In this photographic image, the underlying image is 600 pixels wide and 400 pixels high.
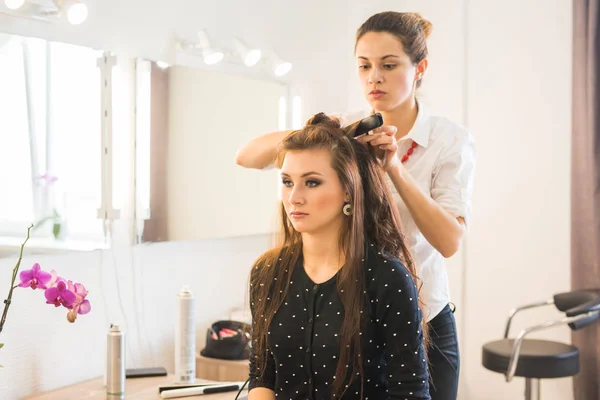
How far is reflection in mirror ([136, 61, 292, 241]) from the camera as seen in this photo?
2070 millimetres

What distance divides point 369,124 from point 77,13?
926 millimetres

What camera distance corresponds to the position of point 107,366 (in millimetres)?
1777

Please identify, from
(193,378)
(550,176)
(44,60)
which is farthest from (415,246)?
(550,176)

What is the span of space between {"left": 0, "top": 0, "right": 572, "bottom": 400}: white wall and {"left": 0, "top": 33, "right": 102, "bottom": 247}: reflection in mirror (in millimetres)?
679

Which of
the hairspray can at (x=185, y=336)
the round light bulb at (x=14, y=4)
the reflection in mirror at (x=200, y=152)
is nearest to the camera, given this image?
the round light bulb at (x=14, y=4)

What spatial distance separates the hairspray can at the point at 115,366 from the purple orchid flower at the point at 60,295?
33cm

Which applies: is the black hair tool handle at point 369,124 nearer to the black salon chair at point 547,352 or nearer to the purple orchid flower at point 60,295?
the purple orchid flower at point 60,295

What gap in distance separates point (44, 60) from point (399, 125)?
878mm

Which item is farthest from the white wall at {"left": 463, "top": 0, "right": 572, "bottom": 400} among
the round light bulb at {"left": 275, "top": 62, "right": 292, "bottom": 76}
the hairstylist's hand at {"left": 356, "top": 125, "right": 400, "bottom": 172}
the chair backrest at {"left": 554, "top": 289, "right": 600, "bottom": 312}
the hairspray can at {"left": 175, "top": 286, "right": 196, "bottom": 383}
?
the hairstylist's hand at {"left": 356, "top": 125, "right": 400, "bottom": 172}

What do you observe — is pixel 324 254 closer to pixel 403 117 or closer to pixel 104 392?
pixel 403 117

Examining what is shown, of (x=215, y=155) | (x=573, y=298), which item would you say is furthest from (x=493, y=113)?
(x=215, y=155)

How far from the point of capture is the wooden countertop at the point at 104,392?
69.5 inches

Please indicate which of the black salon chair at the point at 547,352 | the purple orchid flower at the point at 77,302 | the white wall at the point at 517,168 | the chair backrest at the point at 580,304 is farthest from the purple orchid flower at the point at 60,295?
the white wall at the point at 517,168

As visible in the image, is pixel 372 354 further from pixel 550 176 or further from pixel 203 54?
pixel 550 176
